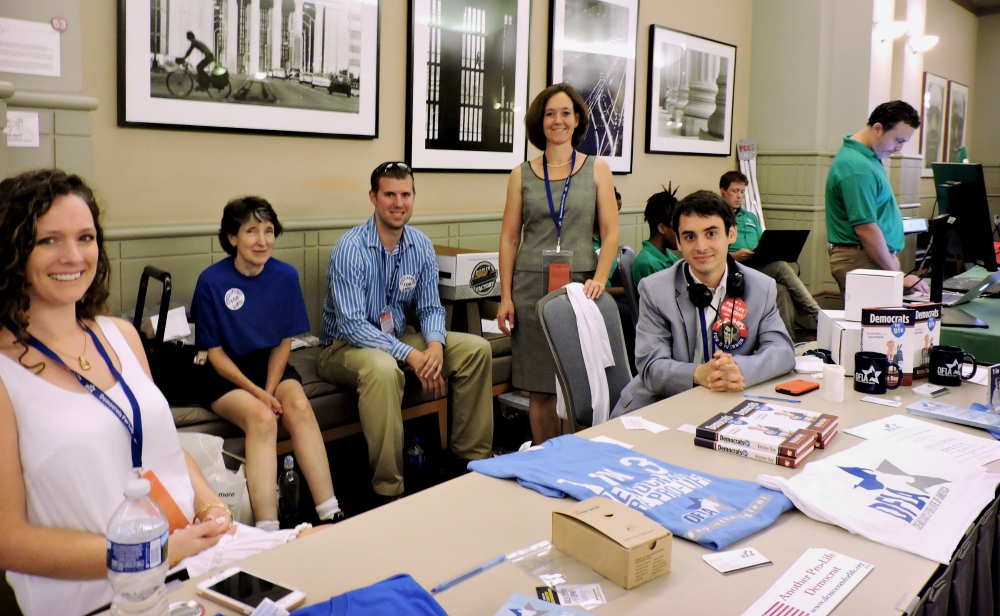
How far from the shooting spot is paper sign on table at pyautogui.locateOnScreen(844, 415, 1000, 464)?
176cm

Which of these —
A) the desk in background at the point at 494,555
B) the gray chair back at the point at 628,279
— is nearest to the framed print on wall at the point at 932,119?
the gray chair back at the point at 628,279

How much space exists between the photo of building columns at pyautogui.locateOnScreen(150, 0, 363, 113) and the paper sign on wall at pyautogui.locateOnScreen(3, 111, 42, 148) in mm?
580

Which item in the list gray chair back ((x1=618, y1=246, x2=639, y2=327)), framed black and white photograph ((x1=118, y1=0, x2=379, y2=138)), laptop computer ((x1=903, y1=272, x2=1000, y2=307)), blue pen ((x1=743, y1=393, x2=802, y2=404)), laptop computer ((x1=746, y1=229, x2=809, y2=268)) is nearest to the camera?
blue pen ((x1=743, y1=393, x2=802, y2=404))

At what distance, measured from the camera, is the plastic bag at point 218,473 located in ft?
8.46

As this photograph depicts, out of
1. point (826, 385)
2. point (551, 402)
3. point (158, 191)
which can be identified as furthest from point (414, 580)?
point (158, 191)

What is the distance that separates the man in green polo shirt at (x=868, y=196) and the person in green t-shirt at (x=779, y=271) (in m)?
1.08

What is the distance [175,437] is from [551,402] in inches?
78.0

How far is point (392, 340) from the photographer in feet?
11.3

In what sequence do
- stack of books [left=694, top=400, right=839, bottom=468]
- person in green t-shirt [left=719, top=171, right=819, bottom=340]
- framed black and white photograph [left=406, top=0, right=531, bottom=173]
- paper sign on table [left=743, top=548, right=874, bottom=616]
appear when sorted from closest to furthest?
1. paper sign on table [left=743, top=548, right=874, bottom=616]
2. stack of books [left=694, top=400, right=839, bottom=468]
3. framed black and white photograph [left=406, top=0, right=531, bottom=173]
4. person in green t-shirt [left=719, top=171, right=819, bottom=340]

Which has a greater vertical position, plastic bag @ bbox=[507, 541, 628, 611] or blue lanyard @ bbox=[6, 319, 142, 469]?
blue lanyard @ bbox=[6, 319, 142, 469]

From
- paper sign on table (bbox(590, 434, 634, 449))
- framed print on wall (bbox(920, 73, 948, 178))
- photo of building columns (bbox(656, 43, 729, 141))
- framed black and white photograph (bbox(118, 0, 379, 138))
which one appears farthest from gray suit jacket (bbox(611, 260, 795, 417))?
framed print on wall (bbox(920, 73, 948, 178))

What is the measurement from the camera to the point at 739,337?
2.45 m

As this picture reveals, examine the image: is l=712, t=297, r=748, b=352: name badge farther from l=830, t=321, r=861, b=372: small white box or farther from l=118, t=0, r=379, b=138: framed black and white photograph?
l=118, t=0, r=379, b=138: framed black and white photograph

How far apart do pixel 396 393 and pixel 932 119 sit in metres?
8.85
